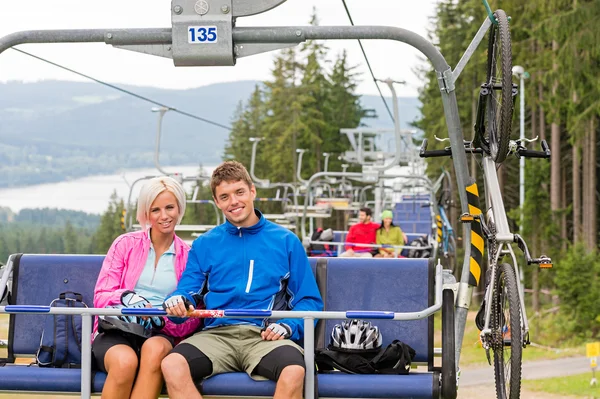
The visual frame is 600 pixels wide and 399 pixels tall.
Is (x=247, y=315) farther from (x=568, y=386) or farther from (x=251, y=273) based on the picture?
(x=568, y=386)

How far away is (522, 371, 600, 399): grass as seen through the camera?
54.1 feet

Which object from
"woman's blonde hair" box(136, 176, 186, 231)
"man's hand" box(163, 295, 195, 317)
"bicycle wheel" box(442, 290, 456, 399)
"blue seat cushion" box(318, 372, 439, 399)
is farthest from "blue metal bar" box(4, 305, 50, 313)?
"bicycle wheel" box(442, 290, 456, 399)

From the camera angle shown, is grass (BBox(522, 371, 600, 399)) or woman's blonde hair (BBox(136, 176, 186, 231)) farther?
grass (BBox(522, 371, 600, 399))

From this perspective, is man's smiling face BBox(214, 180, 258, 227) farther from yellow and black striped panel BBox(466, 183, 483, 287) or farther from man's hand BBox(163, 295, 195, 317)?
yellow and black striped panel BBox(466, 183, 483, 287)

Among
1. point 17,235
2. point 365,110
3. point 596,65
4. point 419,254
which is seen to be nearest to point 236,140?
point 365,110

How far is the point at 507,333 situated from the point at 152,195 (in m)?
1.84

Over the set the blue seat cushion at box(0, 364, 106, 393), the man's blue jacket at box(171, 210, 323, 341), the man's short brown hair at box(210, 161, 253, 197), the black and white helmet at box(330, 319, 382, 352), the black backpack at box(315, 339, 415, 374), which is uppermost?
the man's short brown hair at box(210, 161, 253, 197)

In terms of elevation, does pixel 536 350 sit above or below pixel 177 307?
below

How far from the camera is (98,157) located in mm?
176750

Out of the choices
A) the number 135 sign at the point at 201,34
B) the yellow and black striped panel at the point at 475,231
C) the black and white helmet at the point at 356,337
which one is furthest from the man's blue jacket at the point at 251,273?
the number 135 sign at the point at 201,34

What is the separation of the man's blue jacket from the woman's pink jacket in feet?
0.53

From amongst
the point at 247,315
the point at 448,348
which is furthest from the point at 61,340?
the point at 448,348

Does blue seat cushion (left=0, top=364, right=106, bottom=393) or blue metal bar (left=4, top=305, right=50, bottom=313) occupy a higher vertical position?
blue metal bar (left=4, top=305, right=50, bottom=313)

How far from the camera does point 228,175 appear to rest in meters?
5.19
